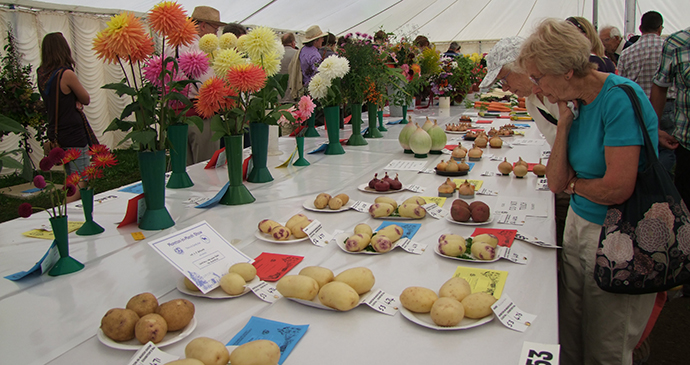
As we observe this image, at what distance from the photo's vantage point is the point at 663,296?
4.38ft

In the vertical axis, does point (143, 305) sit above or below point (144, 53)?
below

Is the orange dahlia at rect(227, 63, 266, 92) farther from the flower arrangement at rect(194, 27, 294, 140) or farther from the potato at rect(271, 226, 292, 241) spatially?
the potato at rect(271, 226, 292, 241)

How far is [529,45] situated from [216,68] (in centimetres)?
110

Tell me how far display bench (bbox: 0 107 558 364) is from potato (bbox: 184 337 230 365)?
104 mm

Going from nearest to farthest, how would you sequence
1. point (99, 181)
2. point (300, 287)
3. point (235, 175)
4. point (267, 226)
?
1. point (300, 287)
2. point (267, 226)
3. point (235, 175)
4. point (99, 181)

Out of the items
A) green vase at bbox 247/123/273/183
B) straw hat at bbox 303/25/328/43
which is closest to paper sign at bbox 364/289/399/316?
green vase at bbox 247/123/273/183

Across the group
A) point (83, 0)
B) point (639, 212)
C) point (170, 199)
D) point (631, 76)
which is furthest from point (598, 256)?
point (83, 0)

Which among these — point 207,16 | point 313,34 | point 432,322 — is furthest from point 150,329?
point 313,34

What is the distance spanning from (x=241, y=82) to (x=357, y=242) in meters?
0.76

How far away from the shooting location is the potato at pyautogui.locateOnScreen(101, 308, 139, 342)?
860mm

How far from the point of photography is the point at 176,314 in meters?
0.89

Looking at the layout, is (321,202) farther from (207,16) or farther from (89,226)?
(207,16)

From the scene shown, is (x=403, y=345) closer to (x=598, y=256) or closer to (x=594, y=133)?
(x=598, y=256)

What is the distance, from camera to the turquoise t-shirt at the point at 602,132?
3.88 ft
